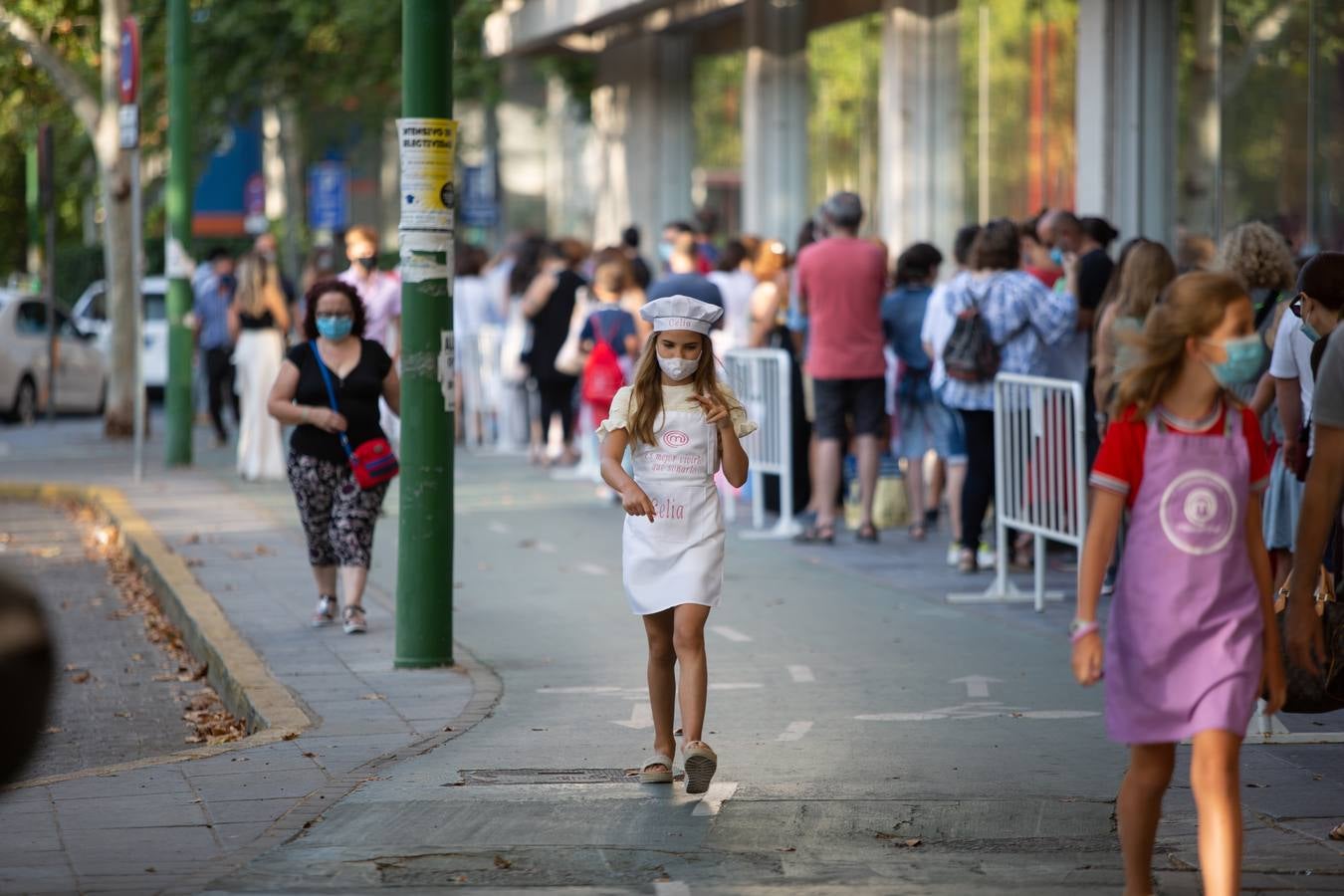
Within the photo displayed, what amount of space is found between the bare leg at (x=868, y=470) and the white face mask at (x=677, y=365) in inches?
265

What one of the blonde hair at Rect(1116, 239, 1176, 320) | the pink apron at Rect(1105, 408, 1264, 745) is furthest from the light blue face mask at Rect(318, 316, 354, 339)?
the pink apron at Rect(1105, 408, 1264, 745)

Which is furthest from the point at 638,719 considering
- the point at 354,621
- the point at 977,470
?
the point at 977,470

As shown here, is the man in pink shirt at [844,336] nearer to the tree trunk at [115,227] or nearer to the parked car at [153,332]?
the tree trunk at [115,227]

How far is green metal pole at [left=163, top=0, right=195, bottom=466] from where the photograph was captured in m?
19.6

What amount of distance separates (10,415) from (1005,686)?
21.9m

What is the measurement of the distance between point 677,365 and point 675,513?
454 millimetres

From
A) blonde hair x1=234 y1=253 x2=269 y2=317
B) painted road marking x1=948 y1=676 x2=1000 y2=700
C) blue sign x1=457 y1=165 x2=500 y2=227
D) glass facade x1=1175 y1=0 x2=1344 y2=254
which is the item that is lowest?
painted road marking x1=948 y1=676 x2=1000 y2=700

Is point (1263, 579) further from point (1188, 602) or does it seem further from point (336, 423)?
point (336, 423)

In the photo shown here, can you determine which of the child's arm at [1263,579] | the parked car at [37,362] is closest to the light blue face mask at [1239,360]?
the child's arm at [1263,579]

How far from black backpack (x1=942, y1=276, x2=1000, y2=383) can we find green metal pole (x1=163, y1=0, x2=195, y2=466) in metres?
9.28

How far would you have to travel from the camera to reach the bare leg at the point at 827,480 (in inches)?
548

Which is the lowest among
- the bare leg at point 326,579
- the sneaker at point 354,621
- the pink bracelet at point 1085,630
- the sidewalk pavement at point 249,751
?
the sidewalk pavement at point 249,751

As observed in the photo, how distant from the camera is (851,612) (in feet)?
37.1

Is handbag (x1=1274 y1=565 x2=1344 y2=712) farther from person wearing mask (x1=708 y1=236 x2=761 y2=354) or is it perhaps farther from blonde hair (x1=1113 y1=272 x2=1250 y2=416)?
person wearing mask (x1=708 y1=236 x2=761 y2=354)
